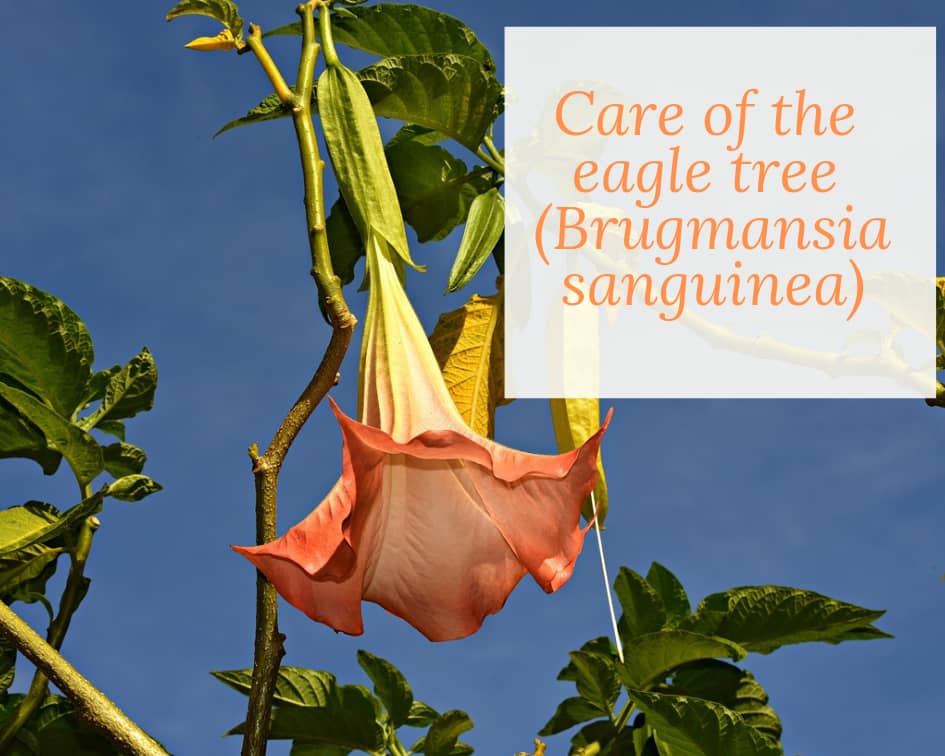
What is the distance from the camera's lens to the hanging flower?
0.80 metres

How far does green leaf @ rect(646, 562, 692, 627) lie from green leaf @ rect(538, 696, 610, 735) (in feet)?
0.55

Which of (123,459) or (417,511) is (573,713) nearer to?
(417,511)

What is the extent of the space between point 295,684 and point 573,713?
14.4 inches

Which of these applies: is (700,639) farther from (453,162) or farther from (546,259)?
(453,162)

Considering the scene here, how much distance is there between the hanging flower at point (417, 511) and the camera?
0.80 meters

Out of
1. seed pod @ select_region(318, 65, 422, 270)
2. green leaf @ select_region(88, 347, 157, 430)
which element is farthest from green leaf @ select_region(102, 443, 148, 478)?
seed pod @ select_region(318, 65, 422, 270)

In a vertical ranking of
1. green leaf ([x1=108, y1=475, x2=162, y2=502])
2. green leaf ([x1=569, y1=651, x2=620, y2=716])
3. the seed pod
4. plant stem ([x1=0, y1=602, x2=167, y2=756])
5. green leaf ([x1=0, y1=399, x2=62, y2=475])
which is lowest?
plant stem ([x1=0, y1=602, x2=167, y2=756])

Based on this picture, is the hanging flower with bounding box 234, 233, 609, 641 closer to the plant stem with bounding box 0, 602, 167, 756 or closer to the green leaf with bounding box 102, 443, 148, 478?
the plant stem with bounding box 0, 602, 167, 756

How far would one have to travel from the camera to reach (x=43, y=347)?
4.16 ft

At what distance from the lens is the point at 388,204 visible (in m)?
1.06

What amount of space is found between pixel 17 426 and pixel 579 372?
2.20ft

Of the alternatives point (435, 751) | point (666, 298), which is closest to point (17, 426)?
point (435, 751)

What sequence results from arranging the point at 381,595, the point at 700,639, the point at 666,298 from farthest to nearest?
the point at 666,298 < the point at 700,639 < the point at 381,595

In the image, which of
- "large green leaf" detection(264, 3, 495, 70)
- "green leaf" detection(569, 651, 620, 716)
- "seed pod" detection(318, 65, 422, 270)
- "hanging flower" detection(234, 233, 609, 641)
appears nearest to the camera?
"hanging flower" detection(234, 233, 609, 641)
